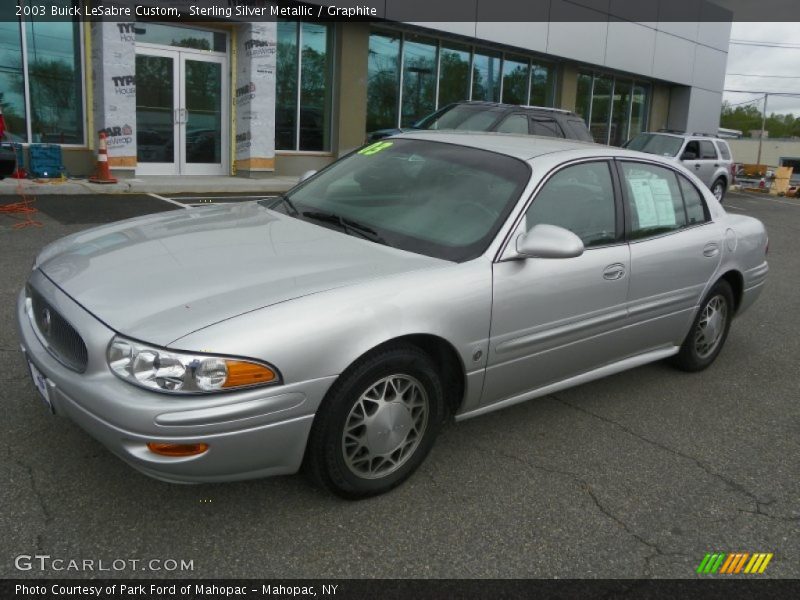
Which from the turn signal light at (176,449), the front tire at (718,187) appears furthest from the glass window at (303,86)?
the turn signal light at (176,449)

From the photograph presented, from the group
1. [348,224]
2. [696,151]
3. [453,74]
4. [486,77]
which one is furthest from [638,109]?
[348,224]

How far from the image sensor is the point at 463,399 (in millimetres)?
3273

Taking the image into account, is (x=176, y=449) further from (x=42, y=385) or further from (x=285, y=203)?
(x=285, y=203)

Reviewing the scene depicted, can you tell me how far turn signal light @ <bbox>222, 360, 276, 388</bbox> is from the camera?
2465 millimetres

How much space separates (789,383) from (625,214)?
1957mm

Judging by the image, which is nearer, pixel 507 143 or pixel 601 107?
pixel 507 143

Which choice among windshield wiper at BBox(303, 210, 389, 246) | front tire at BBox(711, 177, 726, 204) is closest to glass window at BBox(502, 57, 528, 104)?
front tire at BBox(711, 177, 726, 204)

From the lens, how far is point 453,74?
18797 millimetres

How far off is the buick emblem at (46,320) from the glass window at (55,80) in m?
11.0

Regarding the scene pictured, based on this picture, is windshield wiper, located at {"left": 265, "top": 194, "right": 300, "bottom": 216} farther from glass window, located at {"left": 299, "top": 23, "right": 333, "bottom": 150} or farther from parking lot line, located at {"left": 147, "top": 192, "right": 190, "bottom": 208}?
glass window, located at {"left": 299, "top": 23, "right": 333, "bottom": 150}

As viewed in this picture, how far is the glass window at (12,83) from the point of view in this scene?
11.9 m

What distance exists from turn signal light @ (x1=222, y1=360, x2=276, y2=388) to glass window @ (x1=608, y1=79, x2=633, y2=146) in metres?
24.6

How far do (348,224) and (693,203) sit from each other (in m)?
2.46
